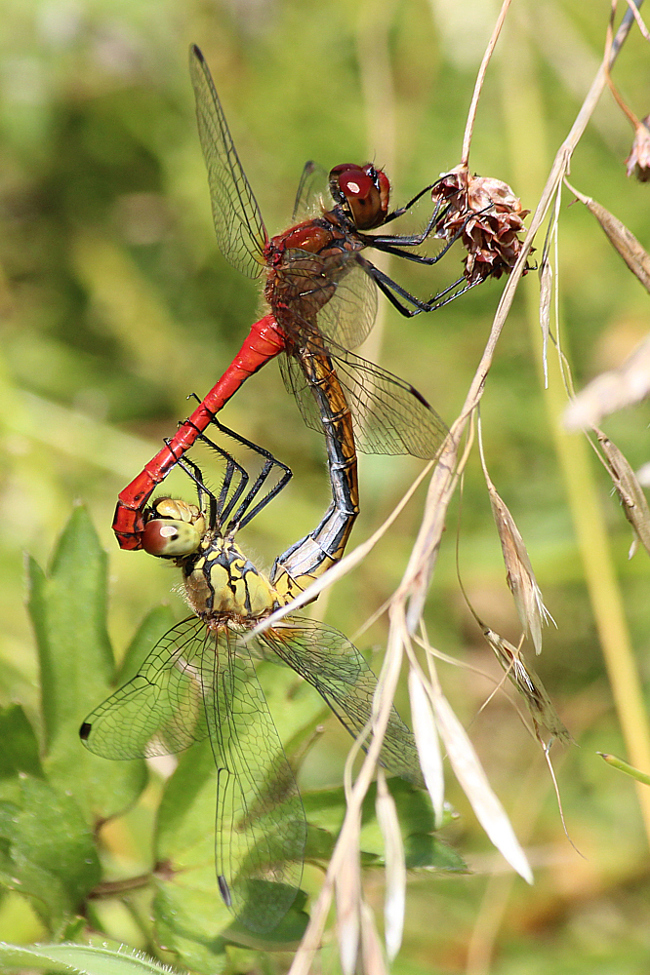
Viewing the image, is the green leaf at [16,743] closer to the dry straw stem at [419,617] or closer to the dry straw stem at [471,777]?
the dry straw stem at [419,617]

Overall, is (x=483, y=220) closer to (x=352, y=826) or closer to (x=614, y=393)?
(x=614, y=393)

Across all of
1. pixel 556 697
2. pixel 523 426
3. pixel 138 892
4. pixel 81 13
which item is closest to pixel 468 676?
pixel 556 697

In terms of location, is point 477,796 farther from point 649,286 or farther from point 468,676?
point 468,676

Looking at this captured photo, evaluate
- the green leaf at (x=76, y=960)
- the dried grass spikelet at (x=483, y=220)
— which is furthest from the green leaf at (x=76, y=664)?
the dried grass spikelet at (x=483, y=220)

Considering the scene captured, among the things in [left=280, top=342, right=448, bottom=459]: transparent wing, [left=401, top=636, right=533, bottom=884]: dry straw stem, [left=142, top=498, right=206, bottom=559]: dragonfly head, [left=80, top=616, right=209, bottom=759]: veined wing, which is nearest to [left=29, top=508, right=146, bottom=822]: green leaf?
[left=80, top=616, right=209, bottom=759]: veined wing

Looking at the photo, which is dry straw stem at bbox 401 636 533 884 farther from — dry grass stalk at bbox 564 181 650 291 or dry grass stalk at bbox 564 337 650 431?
dry grass stalk at bbox 564 181 650 291

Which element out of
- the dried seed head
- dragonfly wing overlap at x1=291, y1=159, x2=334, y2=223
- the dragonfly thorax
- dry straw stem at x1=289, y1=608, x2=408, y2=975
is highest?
dragonfly wing overlap at x1=291, y1=159, x2=334, y2=223

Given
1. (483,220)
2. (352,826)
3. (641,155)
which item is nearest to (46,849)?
(352,826)

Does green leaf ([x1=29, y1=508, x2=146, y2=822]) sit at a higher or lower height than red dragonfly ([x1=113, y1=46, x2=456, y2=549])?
lower
